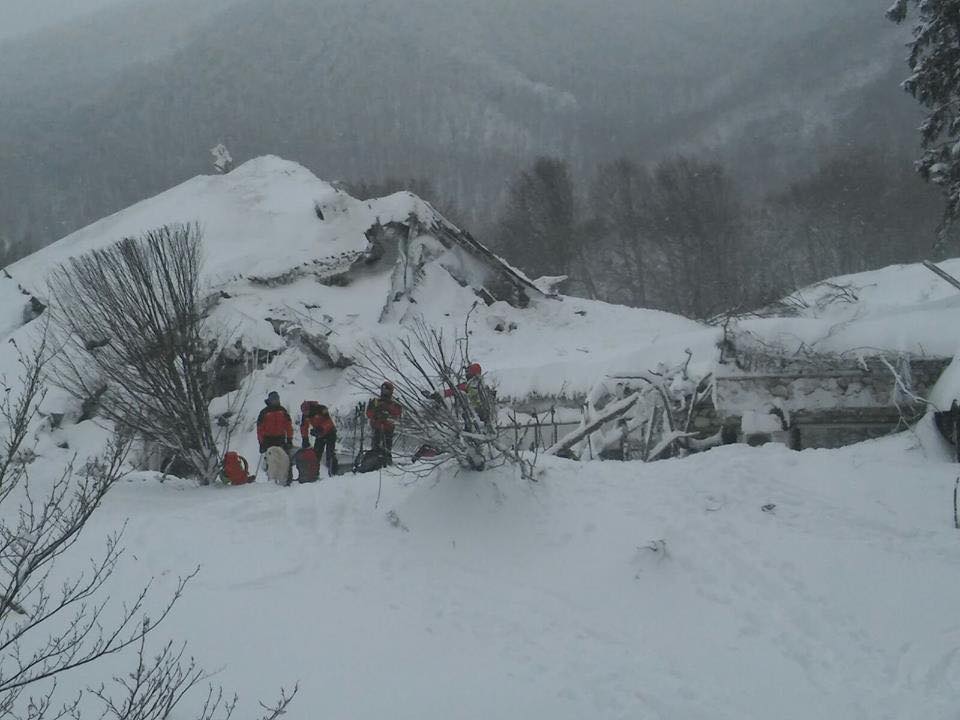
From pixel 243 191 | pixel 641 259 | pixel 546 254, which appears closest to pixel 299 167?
pixel 243 191

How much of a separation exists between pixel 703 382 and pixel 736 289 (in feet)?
77.1

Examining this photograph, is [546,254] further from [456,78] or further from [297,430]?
[456,78]

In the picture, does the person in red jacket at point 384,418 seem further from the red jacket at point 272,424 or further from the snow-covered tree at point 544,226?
the snow-covered tree at point 544,226

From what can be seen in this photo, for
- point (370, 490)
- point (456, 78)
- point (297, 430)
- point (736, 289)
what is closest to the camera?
point (370, 490)

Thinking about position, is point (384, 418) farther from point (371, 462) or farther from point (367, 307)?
point (367, 307)

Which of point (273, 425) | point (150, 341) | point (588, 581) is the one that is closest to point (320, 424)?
point (273, 425)

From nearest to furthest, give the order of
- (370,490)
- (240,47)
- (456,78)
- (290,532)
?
1. (290,532)
2. (370,490)
3. (456,78)
4. (240,47)

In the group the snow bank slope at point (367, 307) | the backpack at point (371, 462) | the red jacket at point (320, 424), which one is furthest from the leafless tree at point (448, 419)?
the snow bank slope at point (367, 307)

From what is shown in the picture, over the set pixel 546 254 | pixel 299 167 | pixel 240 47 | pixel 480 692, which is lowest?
pixel 480 692

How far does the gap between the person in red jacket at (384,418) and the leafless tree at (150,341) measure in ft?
8.96

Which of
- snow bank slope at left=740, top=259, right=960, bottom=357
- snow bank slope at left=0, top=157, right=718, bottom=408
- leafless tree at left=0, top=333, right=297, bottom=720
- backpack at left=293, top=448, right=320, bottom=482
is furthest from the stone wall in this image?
leafless tree at left=0, top=333, right=297, bottom=720

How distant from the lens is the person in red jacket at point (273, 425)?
10.8m

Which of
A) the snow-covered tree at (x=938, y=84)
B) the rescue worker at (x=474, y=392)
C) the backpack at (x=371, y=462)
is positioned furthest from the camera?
the snow-covered tree at (x=938, y=84)

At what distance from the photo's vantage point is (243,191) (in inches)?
1168
